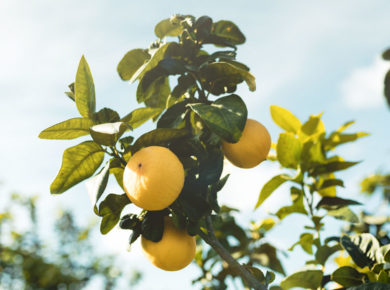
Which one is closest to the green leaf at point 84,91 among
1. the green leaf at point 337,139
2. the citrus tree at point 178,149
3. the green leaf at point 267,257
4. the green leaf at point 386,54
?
the citrus tree at point 178,149

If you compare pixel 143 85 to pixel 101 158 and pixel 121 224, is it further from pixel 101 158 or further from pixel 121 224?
pixel 121 224

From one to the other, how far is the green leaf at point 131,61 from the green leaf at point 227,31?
0.24 m

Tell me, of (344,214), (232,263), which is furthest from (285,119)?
(232,263)

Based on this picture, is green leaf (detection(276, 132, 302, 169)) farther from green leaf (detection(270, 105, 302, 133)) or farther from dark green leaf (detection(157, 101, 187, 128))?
dark green leaf (detection(157, 101, 187, 128))

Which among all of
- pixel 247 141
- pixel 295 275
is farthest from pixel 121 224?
pixel 295 275

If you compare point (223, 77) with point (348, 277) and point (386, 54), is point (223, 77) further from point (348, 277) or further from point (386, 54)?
point (348, 277)

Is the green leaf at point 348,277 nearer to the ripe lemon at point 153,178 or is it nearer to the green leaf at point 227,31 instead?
the ripe lemon at point 153,178

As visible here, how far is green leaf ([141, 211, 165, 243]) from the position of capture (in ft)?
3.05

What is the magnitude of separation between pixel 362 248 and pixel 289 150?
44cm

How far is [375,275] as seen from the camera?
3.52 ft

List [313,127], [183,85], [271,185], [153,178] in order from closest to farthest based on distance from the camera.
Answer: [153,178] → [183,85] → [271,185] → [313,127]

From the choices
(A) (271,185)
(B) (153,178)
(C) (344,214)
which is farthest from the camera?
(A) (271,185)

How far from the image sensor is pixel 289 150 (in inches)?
55.1

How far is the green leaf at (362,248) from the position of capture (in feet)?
3.66
